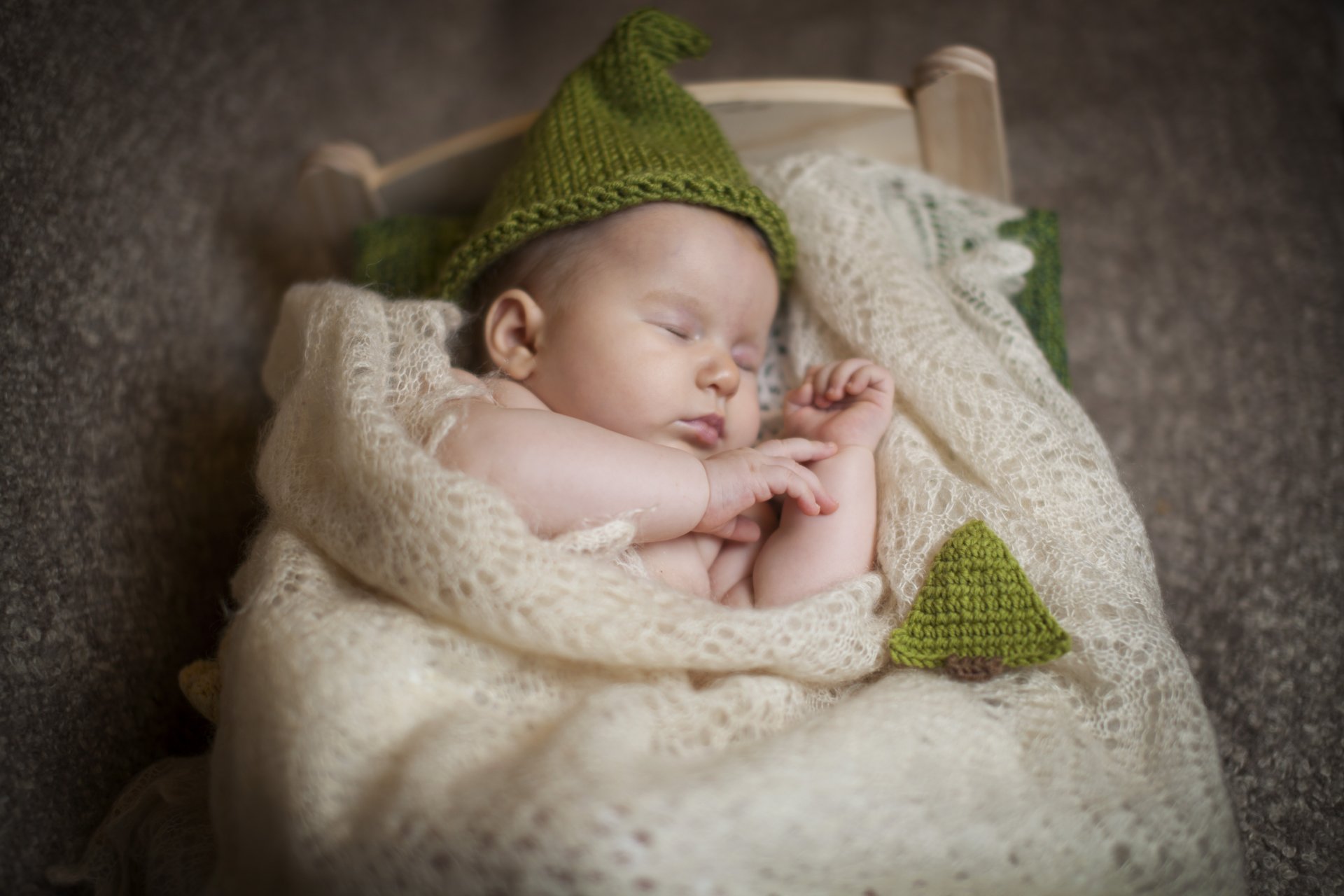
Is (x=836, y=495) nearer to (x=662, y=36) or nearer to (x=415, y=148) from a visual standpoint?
(x=662, y=36)

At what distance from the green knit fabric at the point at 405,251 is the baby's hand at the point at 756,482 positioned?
0.56 meters

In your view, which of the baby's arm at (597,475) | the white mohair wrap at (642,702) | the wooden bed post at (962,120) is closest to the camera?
the white mohair wrap at (642,702)

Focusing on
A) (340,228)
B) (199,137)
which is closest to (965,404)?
(340,228)

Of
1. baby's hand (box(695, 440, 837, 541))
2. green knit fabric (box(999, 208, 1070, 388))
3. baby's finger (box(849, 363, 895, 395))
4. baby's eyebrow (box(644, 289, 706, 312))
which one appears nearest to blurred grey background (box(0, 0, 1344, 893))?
green knit fabric (box(999, 208, 1070, 388))

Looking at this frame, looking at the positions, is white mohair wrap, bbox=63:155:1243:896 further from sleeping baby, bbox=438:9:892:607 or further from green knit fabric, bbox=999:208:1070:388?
green knit fabric, bbox=999:208:1070:388

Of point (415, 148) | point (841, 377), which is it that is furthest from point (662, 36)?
point (415, 148)

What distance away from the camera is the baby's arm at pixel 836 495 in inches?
36.6

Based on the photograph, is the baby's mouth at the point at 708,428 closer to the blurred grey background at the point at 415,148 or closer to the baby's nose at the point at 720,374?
the baby's nose at the point at 720,374

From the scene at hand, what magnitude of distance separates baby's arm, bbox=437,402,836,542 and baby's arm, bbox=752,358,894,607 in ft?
0.17

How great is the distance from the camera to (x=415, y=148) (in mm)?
1830

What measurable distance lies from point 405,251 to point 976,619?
0.89 m

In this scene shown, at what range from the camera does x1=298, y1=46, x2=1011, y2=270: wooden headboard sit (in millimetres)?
1224

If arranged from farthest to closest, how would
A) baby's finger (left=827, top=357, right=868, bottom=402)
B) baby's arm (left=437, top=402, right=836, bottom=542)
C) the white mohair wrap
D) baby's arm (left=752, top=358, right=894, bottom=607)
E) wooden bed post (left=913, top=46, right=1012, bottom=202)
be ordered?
1. wooden bed post (left=913, top=46, right=1012, bottom=202)
2. baby's finger (left=827, top=357, right=868, bottom=402)
3. baby's arm (left=752, top=358, right=894, bottom=607)
4. baby's arm (left=437, top=402, right=836, bottom=542)
5. the white mohair wrap

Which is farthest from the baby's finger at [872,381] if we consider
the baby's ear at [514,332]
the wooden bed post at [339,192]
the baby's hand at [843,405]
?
the wooden bed post at [339,192]
